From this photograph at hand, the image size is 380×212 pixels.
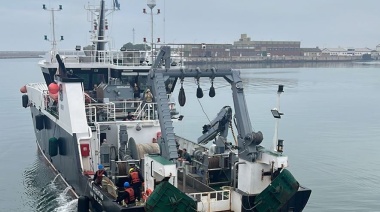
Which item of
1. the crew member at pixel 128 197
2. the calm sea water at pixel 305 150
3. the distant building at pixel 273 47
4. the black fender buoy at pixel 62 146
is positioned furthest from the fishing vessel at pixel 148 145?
the distant building at pixel 273 47

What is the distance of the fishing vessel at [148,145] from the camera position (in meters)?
11.3

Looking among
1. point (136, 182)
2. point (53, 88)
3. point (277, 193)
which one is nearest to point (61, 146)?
point (53, 88)

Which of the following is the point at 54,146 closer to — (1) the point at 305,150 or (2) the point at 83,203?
(2) the point at 83,203

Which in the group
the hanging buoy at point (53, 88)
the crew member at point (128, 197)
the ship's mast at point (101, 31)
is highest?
Answer: the ship's mast at point (101, 31)

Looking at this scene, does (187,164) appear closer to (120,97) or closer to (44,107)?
(120,97)

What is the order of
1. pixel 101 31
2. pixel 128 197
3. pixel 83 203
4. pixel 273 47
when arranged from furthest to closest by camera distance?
pixel 273 47 → pixel 101 31 → pixel 83 203 → pixel 128 197

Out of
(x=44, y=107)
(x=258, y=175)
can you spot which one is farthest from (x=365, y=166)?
(x=44, y=107)

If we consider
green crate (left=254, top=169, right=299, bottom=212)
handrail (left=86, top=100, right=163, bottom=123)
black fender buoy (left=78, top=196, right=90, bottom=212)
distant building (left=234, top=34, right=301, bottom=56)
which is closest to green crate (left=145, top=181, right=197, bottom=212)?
green crate (left=254, top=169, right=299, bottom=212)

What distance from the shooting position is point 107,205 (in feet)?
38.7

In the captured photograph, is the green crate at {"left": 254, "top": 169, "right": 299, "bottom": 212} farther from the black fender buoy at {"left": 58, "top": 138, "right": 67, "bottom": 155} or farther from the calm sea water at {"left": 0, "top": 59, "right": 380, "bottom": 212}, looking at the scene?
the black fender buoy at {"left": 58, "top": 138, "right": 67, "bottom": 155}

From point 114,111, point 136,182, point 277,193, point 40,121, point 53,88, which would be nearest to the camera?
point 277,193

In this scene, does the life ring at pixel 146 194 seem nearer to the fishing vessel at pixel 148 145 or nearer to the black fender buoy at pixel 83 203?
the fishing vessel at pixel 148 145

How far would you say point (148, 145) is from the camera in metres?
15.0

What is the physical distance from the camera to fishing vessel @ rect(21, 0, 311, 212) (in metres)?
11.3
